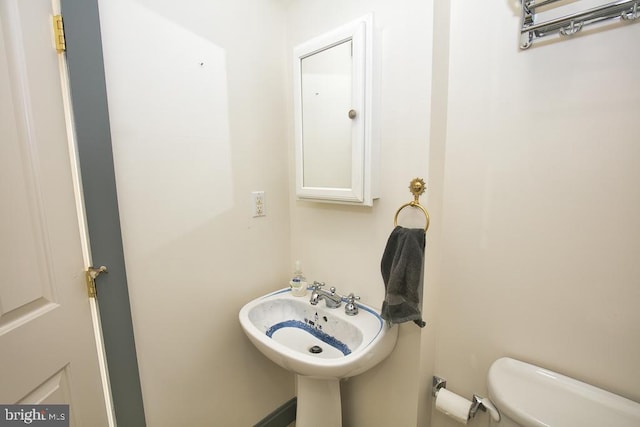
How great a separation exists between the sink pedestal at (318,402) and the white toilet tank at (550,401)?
0.60 metres

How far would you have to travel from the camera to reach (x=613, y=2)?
2.40 feet

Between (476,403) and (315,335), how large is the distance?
670 mm

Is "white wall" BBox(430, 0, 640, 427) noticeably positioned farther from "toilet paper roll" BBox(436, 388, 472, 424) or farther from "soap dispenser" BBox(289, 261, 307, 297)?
"soap dispenser" BBox(289, 261, 307, 297)

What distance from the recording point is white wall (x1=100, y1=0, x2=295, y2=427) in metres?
0.97

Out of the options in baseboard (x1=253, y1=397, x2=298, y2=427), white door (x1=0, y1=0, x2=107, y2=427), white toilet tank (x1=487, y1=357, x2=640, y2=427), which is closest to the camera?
white door (x1=0, y1=0, x2=107, y2=427)

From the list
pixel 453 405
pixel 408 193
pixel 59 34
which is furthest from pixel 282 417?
pixel 59 34

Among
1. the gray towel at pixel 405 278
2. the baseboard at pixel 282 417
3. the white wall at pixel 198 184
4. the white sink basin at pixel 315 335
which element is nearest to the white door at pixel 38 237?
the white wall at pixel 198 184

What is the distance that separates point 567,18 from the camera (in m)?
0.77

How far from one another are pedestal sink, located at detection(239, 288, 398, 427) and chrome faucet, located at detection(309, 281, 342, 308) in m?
0.03

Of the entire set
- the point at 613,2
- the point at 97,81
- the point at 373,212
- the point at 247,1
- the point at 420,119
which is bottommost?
the point at 373,212

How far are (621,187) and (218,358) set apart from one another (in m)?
1.58

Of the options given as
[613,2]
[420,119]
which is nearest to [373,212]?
[420,119]

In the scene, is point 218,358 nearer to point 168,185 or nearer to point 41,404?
point 41,404

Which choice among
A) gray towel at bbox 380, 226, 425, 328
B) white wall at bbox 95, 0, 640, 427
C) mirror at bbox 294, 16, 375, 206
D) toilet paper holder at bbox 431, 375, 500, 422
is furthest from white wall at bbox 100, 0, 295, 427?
toilet paper holder at bbox 431, 375, 500, 422
